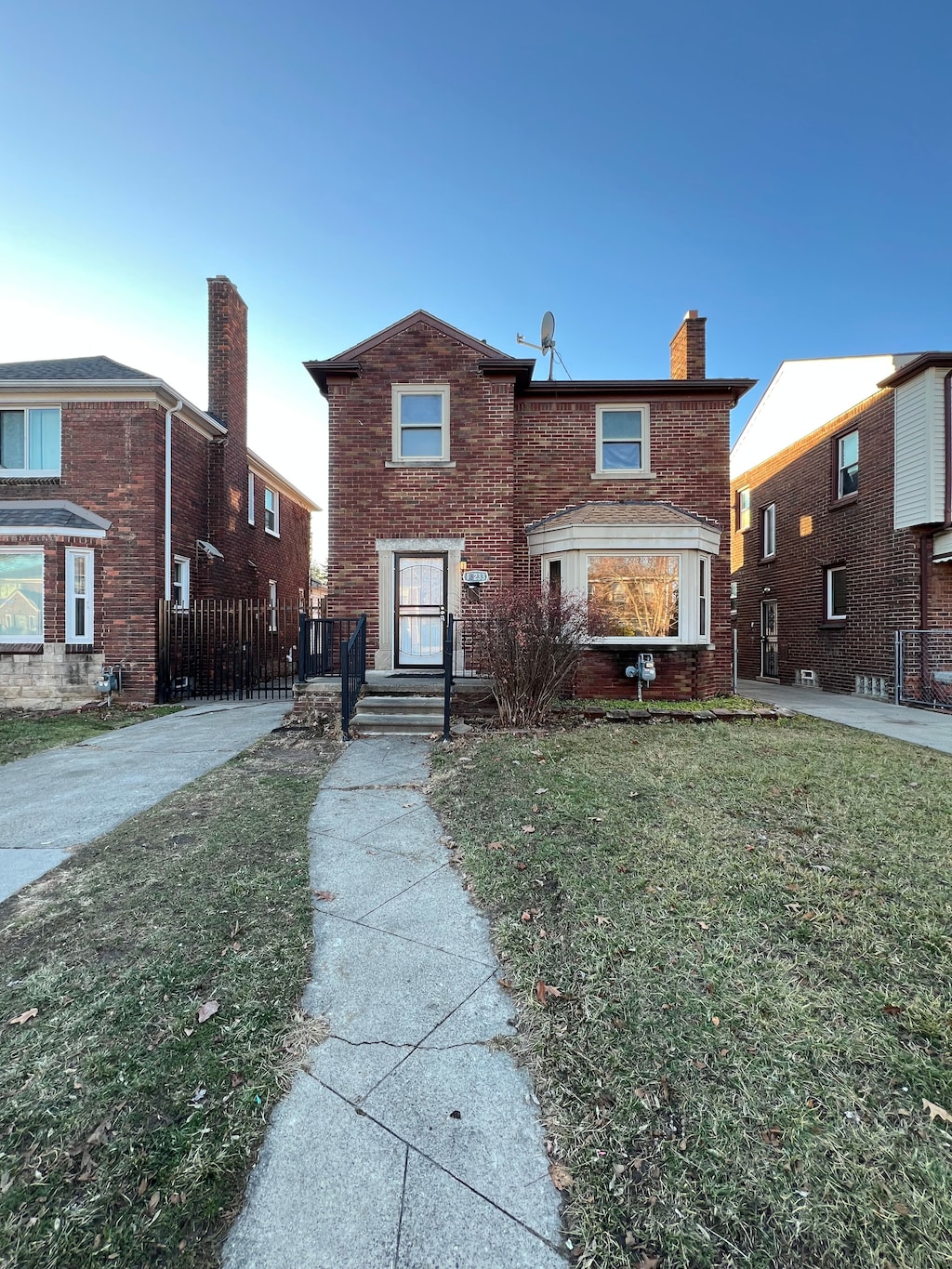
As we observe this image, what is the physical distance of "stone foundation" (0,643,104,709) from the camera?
10.2m

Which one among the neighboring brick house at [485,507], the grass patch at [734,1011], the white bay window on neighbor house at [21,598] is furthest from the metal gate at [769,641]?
the white bay window on neighbor house at [21,598]

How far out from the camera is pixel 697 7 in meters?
9.12

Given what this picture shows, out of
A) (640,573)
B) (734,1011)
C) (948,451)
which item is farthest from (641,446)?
(734,1011)

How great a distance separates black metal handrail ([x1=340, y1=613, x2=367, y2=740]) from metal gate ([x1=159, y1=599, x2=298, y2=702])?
3.45 metres

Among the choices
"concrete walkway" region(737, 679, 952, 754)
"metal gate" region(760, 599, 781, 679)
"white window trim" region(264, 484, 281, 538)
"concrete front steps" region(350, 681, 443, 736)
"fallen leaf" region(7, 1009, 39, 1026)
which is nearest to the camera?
"fallen leaf" region(7, 1009, 39, 1026)

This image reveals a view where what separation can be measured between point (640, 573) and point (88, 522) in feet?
35.3

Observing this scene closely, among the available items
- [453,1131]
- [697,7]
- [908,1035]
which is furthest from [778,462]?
[453,1131]

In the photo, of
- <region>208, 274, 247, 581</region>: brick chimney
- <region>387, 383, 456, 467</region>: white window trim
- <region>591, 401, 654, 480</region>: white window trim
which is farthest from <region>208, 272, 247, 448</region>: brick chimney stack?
<region>591, 401, 654, 480</region>: white window trim

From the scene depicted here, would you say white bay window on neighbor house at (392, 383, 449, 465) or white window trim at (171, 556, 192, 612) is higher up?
white bay window on neighbor house at (392, 383, 449, 465)

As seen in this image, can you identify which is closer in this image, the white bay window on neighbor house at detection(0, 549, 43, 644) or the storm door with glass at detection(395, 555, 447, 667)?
the storm door with glass at detection(395, 555, 447, 667)

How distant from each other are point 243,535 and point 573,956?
14.8m

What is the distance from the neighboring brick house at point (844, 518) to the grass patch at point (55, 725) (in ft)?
47.9

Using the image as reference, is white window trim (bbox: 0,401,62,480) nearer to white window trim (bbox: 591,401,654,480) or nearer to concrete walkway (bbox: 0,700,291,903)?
concrete walkway (bbox: 0,700,291,903)

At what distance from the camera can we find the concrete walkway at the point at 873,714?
24.8 feet
